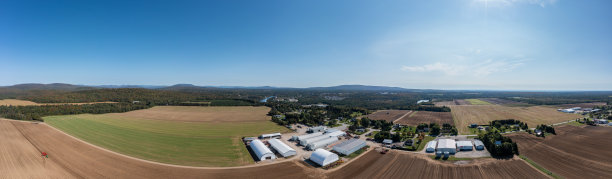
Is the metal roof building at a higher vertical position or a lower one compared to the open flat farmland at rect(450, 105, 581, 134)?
lower

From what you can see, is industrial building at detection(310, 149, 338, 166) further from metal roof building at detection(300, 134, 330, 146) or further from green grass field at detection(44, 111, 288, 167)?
green grass field at detection(44, 111, 288, 167)

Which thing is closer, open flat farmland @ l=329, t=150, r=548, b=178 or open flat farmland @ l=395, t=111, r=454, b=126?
open flat farmland @ l=329, t=150, r=548, b=178

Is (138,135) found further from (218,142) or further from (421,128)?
(421,128)

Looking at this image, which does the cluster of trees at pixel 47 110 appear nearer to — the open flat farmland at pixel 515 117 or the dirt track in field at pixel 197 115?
the dirt track in field at pixel 197 115

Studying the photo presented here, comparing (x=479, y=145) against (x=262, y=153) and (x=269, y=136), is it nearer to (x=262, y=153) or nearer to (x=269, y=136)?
(x=262, y=153)

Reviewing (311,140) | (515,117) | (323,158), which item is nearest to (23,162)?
(323,158)

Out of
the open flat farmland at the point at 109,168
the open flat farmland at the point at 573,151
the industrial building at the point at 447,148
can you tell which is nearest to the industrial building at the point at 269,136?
the open flat farmland at the point at 109,168

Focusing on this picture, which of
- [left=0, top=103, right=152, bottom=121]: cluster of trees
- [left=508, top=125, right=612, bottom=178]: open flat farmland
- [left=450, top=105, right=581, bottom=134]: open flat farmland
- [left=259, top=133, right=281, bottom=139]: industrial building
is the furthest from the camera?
[left=450, top=105, right=581, bottom=134]: open flat farmland

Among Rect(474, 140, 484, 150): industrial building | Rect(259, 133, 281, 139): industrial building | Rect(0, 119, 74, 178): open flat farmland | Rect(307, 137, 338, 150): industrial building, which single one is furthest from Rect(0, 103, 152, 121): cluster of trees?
Rect(474, 140, 484, 150): industrial building
